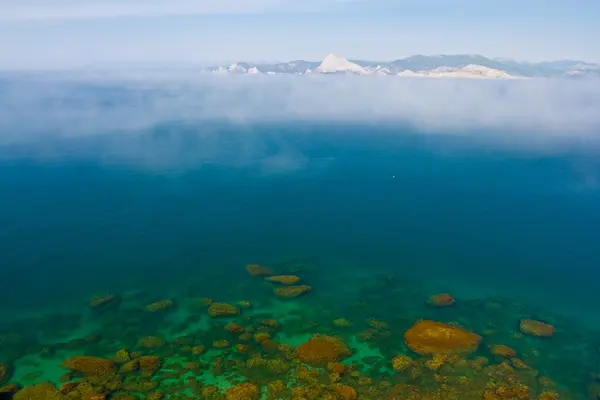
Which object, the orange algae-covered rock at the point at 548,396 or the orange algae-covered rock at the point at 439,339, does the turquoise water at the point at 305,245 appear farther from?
the orange algae-covered rock at the point at 548,396

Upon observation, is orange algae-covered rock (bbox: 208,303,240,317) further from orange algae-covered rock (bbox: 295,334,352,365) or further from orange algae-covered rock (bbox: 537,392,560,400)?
orange algae-covered rock (bbox: 537,392,560,400)

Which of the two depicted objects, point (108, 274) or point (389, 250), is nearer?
point (108, 274)

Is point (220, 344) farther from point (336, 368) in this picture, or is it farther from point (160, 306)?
point (336, 368)

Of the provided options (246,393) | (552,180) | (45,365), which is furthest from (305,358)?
(552,180)

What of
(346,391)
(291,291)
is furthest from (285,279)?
(346,391)

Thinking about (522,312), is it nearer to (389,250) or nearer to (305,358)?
(389,250)
